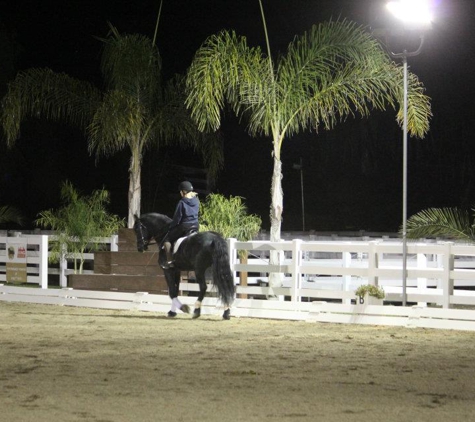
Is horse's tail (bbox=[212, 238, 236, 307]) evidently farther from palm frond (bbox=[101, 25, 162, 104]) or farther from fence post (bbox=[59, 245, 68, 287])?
fence post (bbox=[59, 245, 68, 287])

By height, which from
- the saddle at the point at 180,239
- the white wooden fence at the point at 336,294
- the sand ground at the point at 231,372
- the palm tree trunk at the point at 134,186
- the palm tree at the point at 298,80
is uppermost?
the palm tree at the point at 298,80

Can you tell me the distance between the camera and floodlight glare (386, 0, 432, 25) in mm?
14406

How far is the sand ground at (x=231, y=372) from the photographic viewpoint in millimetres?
7246

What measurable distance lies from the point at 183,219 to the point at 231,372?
6.29 m

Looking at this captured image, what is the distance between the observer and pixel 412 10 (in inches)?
569

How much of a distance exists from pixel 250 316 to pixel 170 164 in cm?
2148

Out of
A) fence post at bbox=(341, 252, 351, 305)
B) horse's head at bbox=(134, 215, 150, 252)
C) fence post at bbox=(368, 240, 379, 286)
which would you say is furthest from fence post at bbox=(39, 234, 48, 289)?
fence post at bbox=(368, 240, 379, 286)

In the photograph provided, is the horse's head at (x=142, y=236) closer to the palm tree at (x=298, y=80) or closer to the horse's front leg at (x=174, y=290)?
the horse's front leg at (x=174, y=290)

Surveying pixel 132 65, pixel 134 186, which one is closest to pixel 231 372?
pixel 132 65

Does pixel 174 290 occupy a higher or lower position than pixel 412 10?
lower

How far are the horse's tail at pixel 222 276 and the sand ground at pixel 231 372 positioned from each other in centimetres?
46

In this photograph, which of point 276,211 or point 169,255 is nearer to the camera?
point 169,255

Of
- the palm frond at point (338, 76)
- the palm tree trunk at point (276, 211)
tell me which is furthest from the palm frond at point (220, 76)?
the palm tree trunk at point (276, 211)

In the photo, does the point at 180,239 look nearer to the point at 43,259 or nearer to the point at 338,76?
the point at 338,76
